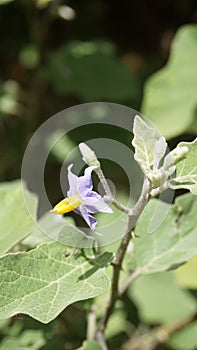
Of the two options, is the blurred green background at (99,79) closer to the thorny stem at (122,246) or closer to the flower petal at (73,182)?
the thorny stem at (122,246)

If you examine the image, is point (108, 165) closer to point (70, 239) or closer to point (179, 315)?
point (179, 315)

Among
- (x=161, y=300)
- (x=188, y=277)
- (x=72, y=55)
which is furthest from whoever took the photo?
(x=72, y=55)

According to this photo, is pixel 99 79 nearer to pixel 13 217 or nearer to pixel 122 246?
pixel 13 217

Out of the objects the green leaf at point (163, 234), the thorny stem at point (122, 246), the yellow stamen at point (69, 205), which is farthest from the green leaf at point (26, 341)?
the yellow stamen at point (69, 205)

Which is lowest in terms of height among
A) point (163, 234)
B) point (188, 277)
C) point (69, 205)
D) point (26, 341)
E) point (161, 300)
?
point (161, 300)

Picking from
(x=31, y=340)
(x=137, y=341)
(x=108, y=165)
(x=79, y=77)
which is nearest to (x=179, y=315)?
(x=137, y=341)

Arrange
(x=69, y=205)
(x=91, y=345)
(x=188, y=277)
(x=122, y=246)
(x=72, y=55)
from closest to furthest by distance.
→ (x=69, y=205)
(x=122, y=246)
(x=91, y=345)
(x=188, y=277)
(x=72, y=55)

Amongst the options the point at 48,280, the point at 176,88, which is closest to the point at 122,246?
the point at 48,280
